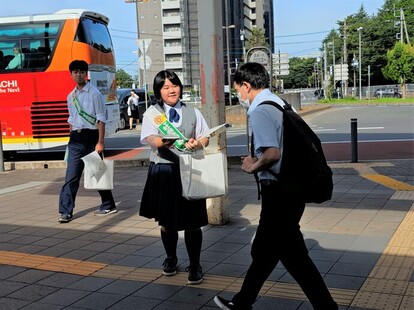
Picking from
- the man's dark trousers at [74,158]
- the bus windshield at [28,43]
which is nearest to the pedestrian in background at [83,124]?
the man's dark trousers at [74,158]

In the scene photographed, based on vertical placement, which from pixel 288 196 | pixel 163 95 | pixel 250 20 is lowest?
pixel 288 196

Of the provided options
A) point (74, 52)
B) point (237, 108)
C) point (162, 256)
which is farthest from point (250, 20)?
point (162, 256)

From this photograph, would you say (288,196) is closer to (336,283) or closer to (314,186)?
(314,186)

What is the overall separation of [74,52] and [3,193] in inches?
196

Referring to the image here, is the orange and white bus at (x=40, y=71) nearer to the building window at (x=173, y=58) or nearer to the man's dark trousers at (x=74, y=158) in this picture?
the man's dark trousers at (x=74, y=158)

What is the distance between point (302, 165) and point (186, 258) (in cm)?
215

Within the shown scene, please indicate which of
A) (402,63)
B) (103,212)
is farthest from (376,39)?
(103,212)

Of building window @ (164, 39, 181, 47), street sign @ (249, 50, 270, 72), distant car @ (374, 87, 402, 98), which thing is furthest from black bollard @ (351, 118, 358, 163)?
building window @ (164, 39, 181, 47)

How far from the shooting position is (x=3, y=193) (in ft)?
29.0

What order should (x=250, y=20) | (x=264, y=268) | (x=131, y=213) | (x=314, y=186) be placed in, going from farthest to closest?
(x=250, y=20) → (x=131, y=213) → (x=264, y=268) → (x=314, y=186)

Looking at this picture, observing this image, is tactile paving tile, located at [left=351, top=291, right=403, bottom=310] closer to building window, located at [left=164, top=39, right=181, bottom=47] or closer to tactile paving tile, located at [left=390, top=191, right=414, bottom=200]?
tactile paving tile, located at [left=390, top=191, right=414, bottom=200]

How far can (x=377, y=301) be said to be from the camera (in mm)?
3602

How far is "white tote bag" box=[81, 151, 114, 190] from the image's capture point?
598 cm

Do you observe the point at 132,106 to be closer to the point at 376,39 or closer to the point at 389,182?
the point at 389,182
